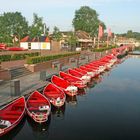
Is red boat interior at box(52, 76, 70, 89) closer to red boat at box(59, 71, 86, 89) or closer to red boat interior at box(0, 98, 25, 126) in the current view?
red boat at box(59, 71, 86, 89)

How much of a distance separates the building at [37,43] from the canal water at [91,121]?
3832cm

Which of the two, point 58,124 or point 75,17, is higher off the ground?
point 75,17

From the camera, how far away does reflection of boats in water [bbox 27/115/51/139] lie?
720 inches

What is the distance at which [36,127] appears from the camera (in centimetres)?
1945

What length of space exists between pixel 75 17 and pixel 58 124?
373ft

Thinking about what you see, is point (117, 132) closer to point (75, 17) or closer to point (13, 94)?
point (13, 94)

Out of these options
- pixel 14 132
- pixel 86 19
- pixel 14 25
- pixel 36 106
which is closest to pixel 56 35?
pixel 14 25

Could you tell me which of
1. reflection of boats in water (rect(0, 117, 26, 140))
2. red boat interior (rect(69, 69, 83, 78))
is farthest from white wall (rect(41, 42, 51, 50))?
reflection of boats in water (rect(0, 117, 26, 140))

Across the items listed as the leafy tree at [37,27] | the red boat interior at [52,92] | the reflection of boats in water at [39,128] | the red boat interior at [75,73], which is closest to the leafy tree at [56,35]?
the leafy tree at [37,27]

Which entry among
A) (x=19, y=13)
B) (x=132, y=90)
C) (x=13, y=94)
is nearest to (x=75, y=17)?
(x=19, y=13)

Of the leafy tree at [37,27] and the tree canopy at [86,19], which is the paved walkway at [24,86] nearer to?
the leafy tree at [37,27]

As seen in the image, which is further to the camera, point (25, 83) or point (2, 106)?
point (25, 83)

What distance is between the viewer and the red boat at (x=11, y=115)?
56.5 feet

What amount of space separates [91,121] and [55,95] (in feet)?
18.4
